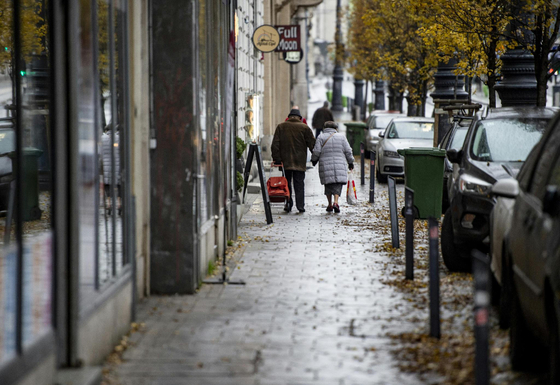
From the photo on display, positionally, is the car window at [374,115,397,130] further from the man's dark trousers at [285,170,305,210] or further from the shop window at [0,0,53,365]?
the shop window at [0,0,53,365]

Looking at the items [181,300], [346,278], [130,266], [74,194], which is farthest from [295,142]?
[74,194]

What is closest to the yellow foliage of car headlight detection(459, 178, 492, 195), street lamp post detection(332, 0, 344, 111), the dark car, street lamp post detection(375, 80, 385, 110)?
the dark car

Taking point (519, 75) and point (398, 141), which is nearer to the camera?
point (519, 75)

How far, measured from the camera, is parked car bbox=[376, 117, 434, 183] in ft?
68.2

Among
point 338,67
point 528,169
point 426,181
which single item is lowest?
point 426,181

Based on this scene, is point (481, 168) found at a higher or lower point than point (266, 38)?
lower

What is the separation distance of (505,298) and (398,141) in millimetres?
14800

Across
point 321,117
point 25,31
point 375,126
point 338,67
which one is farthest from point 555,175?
point 338,67

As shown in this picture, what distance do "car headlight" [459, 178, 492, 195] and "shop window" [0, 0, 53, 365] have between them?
4.40 metres

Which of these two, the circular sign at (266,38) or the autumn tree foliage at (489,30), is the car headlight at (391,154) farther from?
the circular sign at (266,38)

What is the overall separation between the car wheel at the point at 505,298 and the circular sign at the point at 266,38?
12.2 m

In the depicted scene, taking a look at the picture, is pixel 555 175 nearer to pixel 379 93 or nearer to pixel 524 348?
pixel 524 348

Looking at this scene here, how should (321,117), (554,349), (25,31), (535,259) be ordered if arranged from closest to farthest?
1. (554,349)
2. (535,259)
3. (25,31)
4. (321,117)

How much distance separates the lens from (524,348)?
5.59 meters
